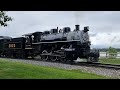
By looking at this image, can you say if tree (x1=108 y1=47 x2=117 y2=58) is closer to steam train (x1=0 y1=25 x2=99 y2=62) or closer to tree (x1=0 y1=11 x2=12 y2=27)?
steam train (x1=0 y1=25 x2=99 y2=62)

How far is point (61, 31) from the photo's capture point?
100 feet

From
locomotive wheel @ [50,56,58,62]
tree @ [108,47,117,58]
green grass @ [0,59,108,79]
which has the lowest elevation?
green grass @ [0,59,108,79]

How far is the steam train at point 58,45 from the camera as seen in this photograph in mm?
27594

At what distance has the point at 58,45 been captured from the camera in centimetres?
3008

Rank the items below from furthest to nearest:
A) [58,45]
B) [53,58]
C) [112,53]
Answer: [112,53] → [58,45] → [53,58]

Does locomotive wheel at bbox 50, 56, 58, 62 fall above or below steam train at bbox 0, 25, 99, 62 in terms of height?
below

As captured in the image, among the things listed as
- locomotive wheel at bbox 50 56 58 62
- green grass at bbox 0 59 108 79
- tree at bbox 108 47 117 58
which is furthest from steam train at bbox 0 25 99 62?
tree at bbox 108 47 117 58

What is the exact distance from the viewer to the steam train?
1086 inches

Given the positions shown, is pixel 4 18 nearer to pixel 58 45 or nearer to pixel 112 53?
pixel 58 45

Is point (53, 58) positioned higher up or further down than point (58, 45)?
further down

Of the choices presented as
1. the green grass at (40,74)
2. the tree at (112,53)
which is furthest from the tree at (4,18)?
the tree at (112,53)

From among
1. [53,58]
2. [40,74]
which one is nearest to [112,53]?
[53,58]
